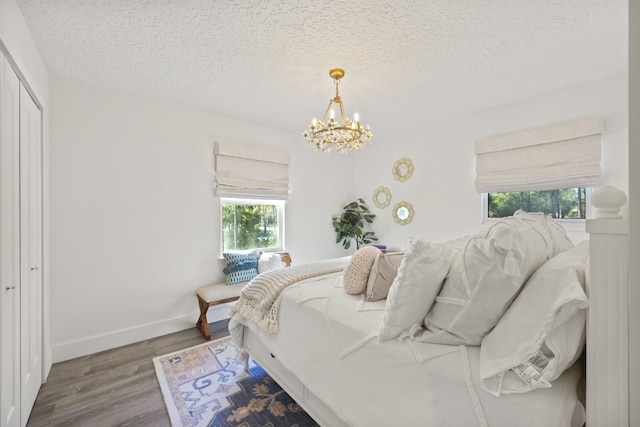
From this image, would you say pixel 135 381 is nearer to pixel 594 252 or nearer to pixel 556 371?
pixel 556 371

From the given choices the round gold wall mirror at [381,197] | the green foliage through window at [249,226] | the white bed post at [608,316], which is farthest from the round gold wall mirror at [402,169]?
the white bed post at [608,316]

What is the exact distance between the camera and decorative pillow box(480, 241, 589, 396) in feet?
2.75

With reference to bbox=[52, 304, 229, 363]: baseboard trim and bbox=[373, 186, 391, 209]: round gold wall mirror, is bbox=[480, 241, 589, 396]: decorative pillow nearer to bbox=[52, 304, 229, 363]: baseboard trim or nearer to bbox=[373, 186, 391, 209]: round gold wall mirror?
bbox=[52, 304, 229, 363]: baseboard trim

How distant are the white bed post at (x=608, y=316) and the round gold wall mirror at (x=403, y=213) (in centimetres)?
326

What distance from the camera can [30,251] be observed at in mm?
1856

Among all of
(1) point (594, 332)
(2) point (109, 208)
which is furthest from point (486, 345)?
(2) point (109, 208)

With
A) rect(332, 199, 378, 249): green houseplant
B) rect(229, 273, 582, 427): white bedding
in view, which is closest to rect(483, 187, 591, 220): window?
rect(332, 199, 378, 249): green houseplant

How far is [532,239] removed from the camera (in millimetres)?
1117

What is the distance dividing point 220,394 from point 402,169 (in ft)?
11.6

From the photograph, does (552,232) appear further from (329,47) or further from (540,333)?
(329,47)

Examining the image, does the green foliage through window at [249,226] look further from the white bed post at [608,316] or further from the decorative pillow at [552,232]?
the white bed post at [608,316]

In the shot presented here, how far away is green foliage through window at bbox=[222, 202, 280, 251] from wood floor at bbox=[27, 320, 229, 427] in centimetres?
130

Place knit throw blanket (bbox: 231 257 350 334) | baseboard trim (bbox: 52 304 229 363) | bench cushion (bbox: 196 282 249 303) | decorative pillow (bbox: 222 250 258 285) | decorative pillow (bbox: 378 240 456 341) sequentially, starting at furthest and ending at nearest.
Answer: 1. decorative pillow (bbox: 222 250 258 285)
2. bench cushion (bbox: 196 282 249 303)
3. baseboard trim (bbox: 52 304 229 363)
4. knit throw blanket (bbox: 231 257 350 334)
5. decorative pillow (bbox: 378 240 456 341)

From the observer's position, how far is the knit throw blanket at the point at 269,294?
1.87m
